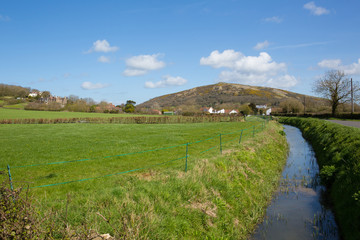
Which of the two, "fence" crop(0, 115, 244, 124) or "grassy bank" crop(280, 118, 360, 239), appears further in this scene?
"fence" crop(0, 115, 244, 124)

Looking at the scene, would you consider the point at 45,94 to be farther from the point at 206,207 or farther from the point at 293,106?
the point at 206,207

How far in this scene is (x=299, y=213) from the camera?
9117mm

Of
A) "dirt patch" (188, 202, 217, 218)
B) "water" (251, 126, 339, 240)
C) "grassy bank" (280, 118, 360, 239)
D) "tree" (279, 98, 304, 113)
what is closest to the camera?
"grassy bank" (280, 118, 360, 239)

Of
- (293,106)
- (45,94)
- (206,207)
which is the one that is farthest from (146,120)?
(45,94)

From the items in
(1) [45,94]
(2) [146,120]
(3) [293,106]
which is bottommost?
(2) [146,120]

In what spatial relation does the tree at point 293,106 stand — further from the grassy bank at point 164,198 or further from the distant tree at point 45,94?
the distant tree at point 45,94

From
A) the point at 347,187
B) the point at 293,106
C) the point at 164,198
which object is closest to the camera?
the point at 164,198

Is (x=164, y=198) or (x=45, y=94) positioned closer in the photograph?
(x=164, y=198)

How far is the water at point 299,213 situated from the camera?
7723 mm

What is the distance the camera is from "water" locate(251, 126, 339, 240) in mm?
7723

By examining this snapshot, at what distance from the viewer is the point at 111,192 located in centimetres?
718

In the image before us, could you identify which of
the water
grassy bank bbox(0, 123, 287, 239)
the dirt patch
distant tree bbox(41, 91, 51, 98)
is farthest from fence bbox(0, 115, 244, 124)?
distant tree bbox(41, 91, 51, 98)

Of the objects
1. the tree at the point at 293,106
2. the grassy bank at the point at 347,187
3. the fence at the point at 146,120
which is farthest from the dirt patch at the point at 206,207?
the tree at the point at 293,106

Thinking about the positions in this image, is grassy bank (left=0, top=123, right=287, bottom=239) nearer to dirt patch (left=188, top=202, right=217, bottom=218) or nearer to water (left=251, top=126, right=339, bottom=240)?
dirt patch (left=188, top=202, right=217, bottom=218)
